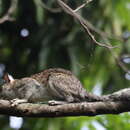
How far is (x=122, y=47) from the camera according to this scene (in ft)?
33.4

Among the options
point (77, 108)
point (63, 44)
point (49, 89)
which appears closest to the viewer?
point (77, 108)

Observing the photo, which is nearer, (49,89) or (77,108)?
(77,108)

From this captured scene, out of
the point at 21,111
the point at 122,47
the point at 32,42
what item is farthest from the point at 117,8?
the point at 21,111

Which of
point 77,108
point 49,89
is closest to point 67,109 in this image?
point 77,108

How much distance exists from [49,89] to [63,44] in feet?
10.4

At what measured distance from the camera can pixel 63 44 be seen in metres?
10.4

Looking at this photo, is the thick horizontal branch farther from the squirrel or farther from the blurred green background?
the blurred green background

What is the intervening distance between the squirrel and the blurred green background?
1836mm

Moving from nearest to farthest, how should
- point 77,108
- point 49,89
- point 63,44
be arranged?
point 77,108 < point 49,89 < point 63,44

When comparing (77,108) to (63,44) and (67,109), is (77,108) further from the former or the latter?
(63,44)

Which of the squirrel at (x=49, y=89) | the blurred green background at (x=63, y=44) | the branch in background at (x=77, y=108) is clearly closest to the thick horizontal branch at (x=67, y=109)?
the branch in background at (x=77, y=108)

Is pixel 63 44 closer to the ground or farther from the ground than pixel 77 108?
closer to the ground

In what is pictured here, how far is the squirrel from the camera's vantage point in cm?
711

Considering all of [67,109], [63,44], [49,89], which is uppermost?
[67,109]
